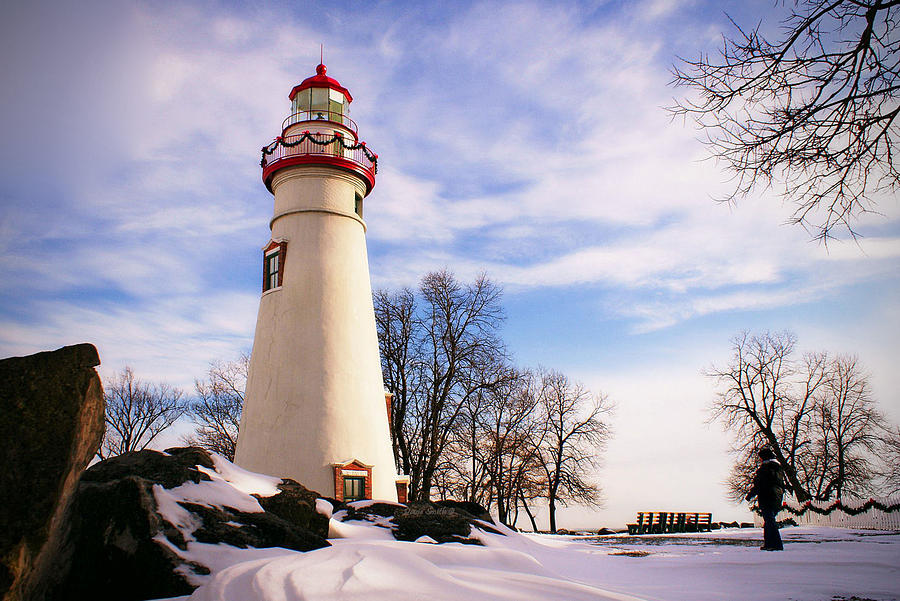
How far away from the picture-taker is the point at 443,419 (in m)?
31.5

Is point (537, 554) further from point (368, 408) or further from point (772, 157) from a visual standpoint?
point (368, 408)

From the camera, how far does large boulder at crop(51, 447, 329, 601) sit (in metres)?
5.43

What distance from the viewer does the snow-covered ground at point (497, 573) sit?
3990mm

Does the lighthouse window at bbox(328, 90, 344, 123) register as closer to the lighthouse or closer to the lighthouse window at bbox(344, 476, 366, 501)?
the lighthouse

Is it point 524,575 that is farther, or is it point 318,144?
point 318,144

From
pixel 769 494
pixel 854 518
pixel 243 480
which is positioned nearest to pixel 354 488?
pixel 243 480

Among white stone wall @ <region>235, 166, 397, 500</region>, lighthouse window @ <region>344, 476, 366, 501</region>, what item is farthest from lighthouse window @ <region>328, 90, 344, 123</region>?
lighthouse window @ <region>344, 476, 366, 501</region>

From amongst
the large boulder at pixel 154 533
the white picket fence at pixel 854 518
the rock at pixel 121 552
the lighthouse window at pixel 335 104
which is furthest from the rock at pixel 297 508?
the white picket fence at pixel 854 518

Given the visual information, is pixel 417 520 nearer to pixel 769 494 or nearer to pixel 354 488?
pixel 769 494

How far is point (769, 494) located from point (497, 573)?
8.51 m

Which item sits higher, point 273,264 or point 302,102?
point 302,102

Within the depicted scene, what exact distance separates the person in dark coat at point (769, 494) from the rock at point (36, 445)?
10693 mm

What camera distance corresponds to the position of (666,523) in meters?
27.6

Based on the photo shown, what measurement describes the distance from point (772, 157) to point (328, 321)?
14.7 meters
